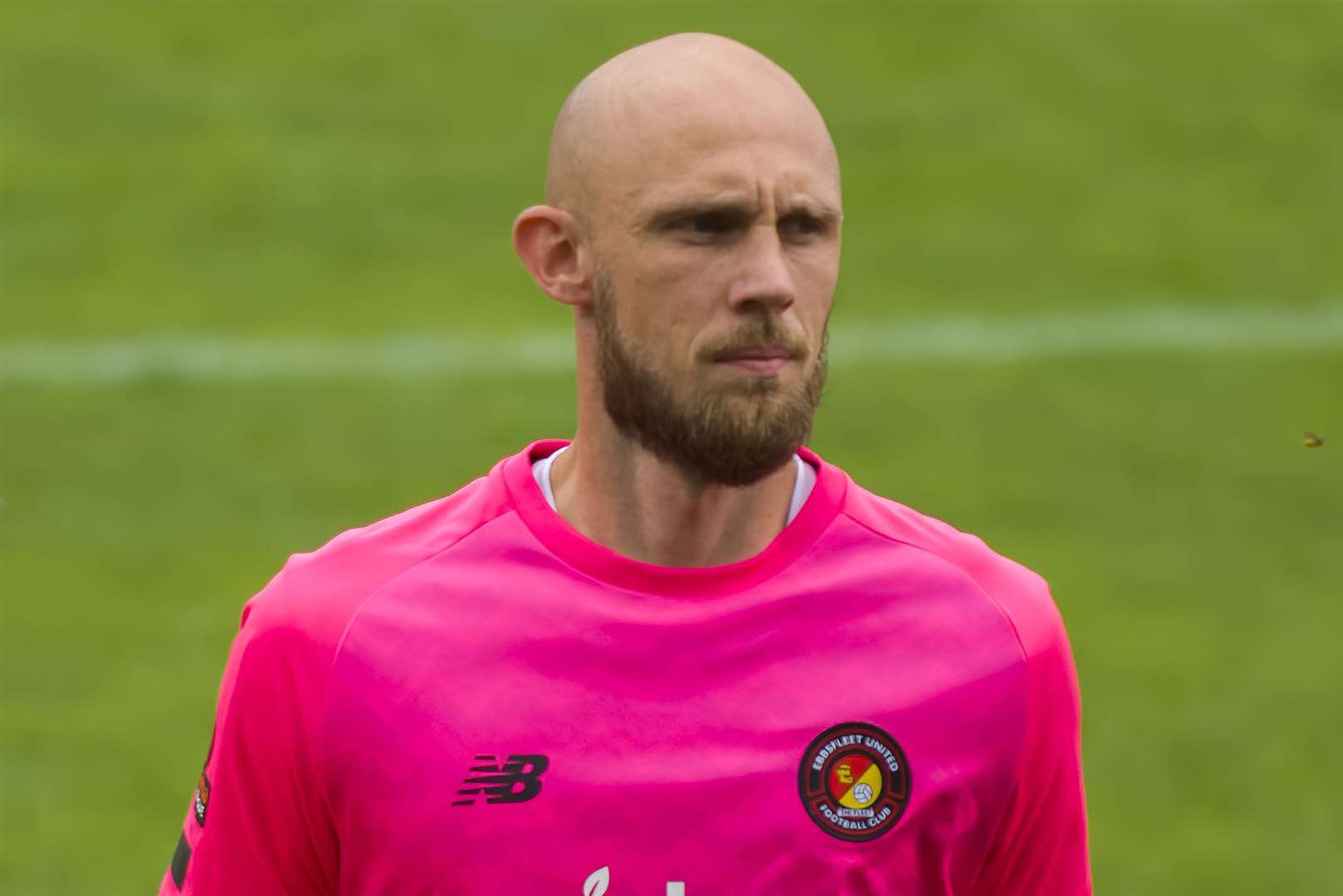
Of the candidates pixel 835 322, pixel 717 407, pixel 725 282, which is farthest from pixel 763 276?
pixel 835 322

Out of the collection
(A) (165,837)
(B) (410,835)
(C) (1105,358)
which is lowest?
(A) (165,837)

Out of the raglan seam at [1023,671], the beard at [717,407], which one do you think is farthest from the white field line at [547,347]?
the beard at [717,407]

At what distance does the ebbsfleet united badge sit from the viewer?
446cm

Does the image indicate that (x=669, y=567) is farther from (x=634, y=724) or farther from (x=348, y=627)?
(x=348, y=627)

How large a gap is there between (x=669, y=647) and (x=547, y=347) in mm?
11576

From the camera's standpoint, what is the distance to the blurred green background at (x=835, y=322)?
12.6 meters

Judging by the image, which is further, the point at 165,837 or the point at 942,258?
the point at 942,258

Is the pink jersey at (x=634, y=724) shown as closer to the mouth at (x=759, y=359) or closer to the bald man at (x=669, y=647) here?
the bald man at (x=669, y=647)

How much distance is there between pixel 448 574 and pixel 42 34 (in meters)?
15.0

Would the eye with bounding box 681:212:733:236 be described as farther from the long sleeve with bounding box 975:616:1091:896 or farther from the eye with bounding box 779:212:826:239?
the long sleeve with bounding box 975:616:1091:896

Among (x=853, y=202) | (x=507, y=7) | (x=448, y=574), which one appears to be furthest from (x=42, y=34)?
(x=448, y=574)

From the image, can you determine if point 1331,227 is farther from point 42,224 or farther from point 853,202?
point 42,224

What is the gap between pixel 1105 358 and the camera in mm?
15906

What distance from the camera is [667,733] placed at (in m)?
4.49
